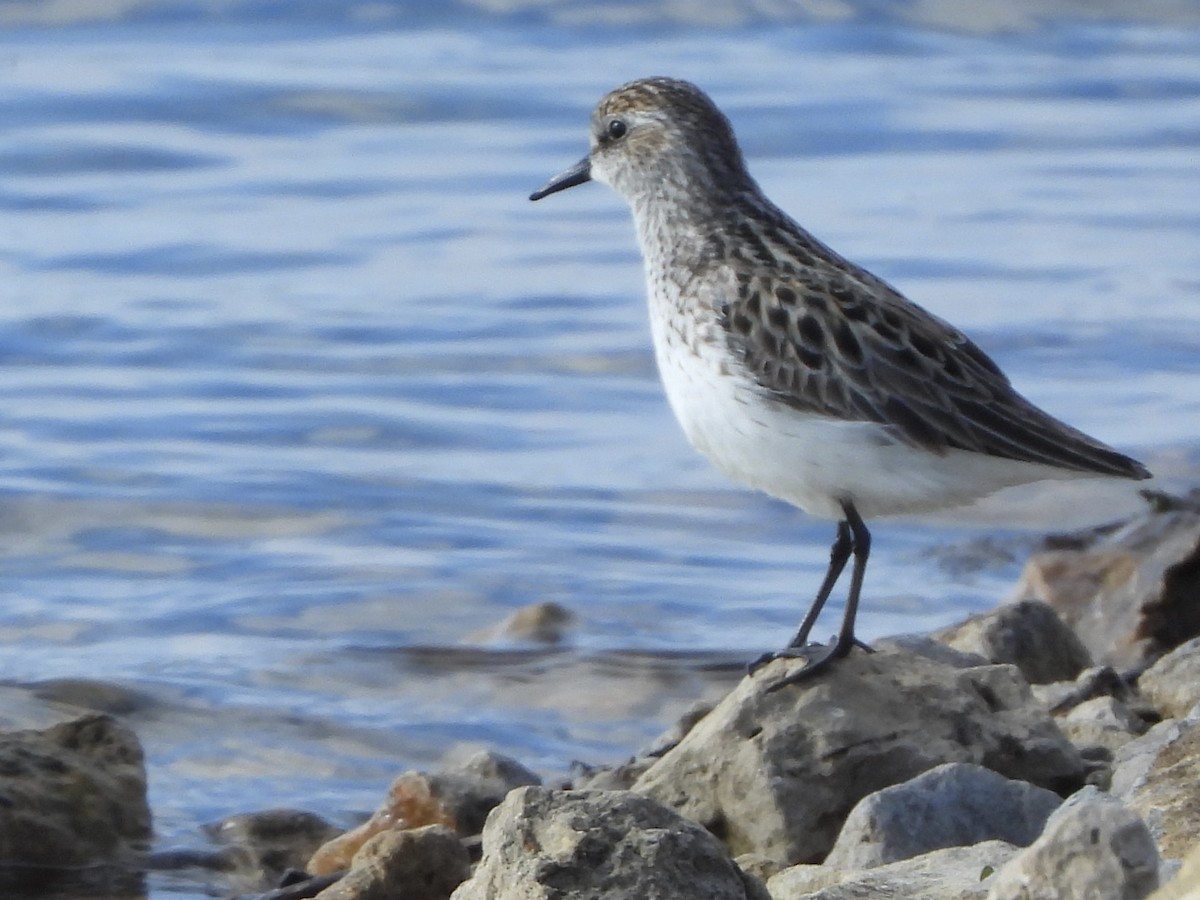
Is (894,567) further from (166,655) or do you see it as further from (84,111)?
(84,111)

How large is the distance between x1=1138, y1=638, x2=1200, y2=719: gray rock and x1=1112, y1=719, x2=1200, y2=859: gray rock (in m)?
0.95

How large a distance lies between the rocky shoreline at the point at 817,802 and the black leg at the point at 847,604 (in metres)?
0.05

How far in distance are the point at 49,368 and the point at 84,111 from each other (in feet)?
19.9

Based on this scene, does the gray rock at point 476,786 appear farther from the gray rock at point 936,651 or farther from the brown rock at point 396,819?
the gray rock at point 936,651

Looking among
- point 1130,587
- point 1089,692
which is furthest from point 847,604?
point 1130,587

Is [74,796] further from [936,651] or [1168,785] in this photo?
[1168,785]

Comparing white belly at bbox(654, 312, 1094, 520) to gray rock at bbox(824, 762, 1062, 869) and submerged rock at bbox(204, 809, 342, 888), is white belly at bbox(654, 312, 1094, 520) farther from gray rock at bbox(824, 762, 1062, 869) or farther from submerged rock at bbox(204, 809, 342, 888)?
submerged rock at bbox(204, 809, 342, 888)

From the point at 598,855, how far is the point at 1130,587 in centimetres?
474

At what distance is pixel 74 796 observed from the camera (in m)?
6.61

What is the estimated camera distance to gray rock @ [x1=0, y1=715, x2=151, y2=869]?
6438 mm

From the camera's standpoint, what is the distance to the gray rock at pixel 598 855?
4227mm

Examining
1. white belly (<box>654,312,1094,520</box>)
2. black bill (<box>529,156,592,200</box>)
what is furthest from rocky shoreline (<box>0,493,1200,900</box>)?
black bill (<box>529,156,592,200</box>)

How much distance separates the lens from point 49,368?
12508mm

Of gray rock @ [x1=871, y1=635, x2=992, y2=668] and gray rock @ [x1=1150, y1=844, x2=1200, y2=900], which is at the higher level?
gray rock @ [x1=1150, y1=844, x2=1200, y2=900]
